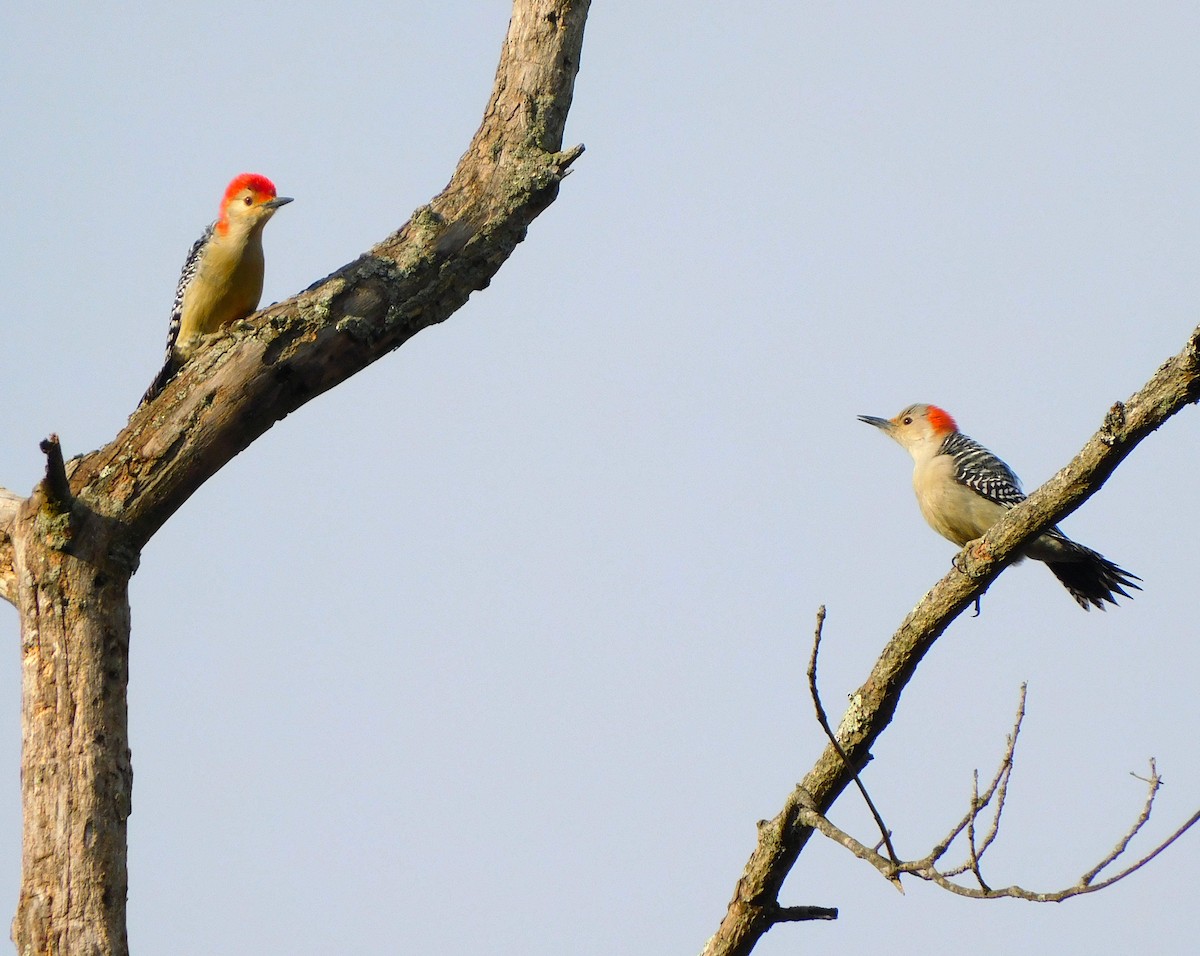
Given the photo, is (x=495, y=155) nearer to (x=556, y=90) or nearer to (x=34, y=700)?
(x=556, y=90)

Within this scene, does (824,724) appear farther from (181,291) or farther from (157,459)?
(181,291)

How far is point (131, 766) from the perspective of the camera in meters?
4.62

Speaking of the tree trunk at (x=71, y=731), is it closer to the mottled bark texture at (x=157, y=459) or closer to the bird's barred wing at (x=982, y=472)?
the mottled bark texture at (x=157, y=459)

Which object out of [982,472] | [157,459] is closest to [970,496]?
[982,472]

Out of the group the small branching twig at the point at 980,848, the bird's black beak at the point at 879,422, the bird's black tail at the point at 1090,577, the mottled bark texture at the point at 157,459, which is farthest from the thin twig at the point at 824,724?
the bird's black beak at the point at 879,422

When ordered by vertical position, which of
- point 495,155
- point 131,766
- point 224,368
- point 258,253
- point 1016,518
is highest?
point 258,253

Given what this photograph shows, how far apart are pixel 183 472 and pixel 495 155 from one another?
210 centimetres

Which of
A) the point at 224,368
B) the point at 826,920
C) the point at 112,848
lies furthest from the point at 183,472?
the point at 826,920

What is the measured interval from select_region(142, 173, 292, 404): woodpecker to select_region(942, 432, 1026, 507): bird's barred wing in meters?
5.08

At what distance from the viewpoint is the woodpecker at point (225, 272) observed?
774 cm

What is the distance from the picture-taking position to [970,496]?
8.84 meters

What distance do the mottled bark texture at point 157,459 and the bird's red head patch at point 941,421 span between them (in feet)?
17.0

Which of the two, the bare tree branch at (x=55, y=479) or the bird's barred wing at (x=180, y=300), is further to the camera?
the bird's barred wing at (x=180, y=300)

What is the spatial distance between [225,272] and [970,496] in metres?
5.26
